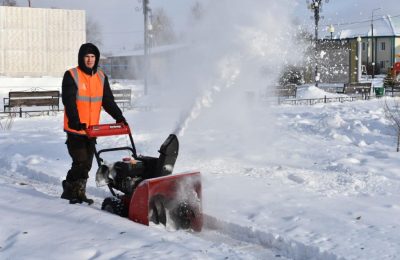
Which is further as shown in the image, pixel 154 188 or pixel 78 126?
pixel 78 126

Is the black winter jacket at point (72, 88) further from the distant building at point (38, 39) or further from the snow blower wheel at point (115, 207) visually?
the distant building at point (38, 39)

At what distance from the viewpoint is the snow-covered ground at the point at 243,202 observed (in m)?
4.57

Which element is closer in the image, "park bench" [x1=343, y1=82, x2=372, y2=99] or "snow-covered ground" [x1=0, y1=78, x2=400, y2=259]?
"snow-covered ground" [x1=0, y1=78, x2=400, y2=259]

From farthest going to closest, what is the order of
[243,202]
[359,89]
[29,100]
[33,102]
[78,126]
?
[359,89]
[33,102]
[29,100]
[243,202]
[78,126]

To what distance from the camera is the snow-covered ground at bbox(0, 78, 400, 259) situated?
180 inches

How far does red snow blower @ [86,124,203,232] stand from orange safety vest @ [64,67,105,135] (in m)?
0.40

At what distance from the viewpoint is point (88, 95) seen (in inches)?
230

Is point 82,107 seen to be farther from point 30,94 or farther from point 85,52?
point 30,94

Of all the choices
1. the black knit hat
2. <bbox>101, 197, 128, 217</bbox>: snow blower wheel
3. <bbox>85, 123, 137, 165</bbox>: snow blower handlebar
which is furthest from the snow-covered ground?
the black knit hat

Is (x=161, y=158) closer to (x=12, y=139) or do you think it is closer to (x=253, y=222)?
(x=253, y=222)

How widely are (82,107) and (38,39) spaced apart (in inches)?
1738

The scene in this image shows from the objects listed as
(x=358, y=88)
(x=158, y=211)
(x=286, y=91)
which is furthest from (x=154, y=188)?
(x=358, y=88)

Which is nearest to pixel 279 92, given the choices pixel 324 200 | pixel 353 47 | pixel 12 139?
pixel 353 47

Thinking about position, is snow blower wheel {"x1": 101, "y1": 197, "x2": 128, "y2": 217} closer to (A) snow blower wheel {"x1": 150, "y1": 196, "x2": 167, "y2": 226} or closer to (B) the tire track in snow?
(A) snow blower wheel {"x1": 150, "y1": 196, "x2": 167, "y2": 226}
